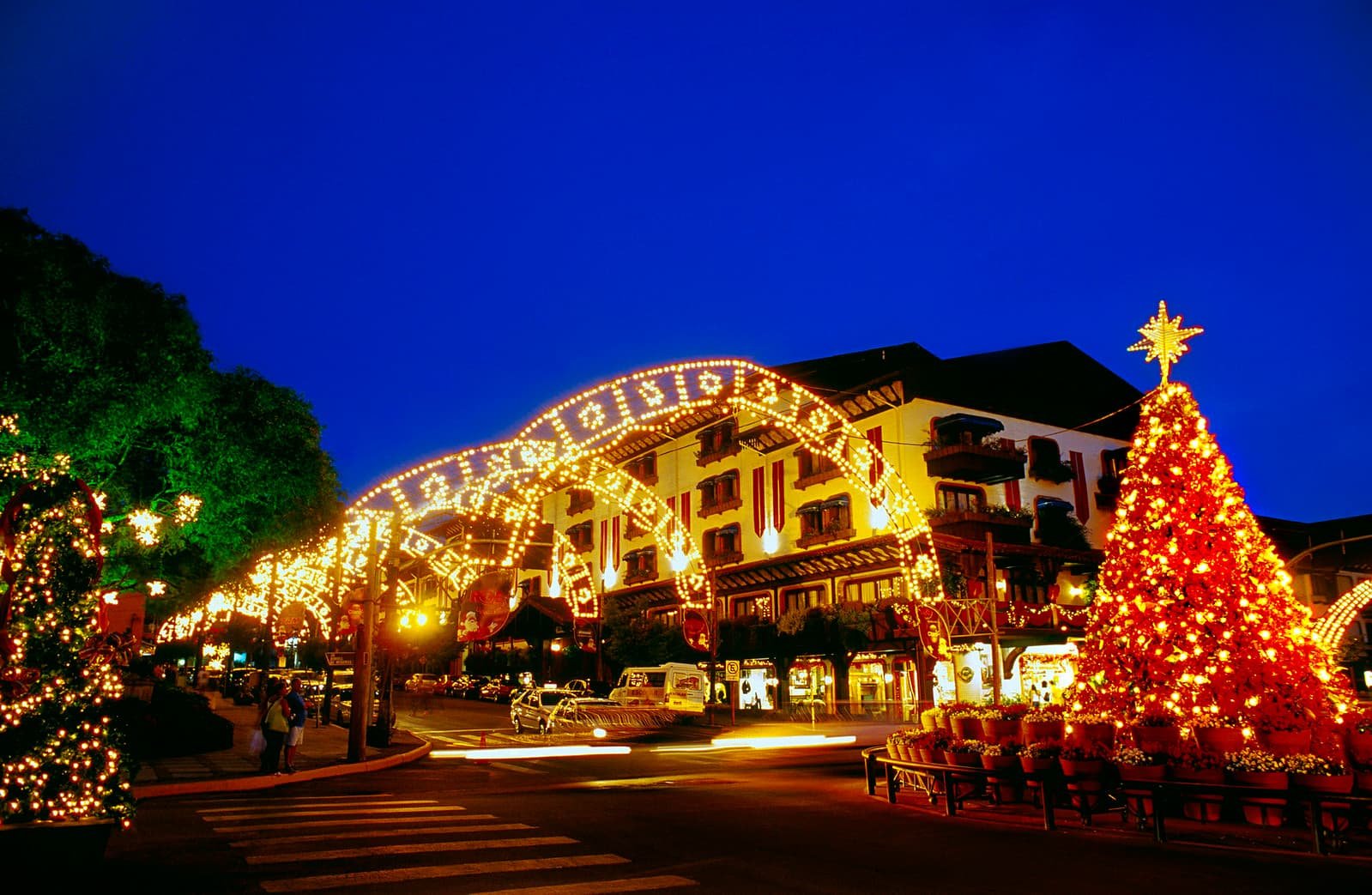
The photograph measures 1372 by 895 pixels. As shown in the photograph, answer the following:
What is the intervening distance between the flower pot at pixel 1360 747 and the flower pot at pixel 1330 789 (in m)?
1.42

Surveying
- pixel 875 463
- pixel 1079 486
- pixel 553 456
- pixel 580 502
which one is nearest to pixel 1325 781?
pixel 553 456

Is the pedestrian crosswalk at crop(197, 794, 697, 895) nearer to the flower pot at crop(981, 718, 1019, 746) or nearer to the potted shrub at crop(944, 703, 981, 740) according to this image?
the potted shrub at crop(944, 703, 981, 740)

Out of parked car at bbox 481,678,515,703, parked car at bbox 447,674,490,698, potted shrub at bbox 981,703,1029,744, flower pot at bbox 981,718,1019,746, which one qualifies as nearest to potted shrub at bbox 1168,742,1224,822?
potted shrub at bbox 981,703,1029,744

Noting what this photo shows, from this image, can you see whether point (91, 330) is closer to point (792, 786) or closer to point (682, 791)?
point (682, 791)

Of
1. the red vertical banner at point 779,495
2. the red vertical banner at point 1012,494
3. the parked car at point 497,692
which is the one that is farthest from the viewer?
the parked car at point 497,692

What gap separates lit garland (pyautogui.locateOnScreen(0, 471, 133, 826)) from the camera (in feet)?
27.5

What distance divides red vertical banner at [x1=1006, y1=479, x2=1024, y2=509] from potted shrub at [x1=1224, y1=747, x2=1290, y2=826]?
32.6m

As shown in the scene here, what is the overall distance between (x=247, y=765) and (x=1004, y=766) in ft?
51.6

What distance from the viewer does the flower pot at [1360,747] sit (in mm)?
11609

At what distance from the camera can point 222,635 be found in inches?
2520

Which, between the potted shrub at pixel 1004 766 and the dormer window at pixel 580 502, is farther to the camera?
the dormer window at pixel 580 502

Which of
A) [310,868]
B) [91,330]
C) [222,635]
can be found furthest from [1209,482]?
[222,635]

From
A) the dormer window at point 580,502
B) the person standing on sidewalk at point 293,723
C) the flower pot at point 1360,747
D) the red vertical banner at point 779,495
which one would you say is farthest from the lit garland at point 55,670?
the dormer window at point 580,502

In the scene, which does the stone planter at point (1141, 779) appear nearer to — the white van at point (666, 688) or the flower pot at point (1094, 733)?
the flower pot at point (1094, 733)
